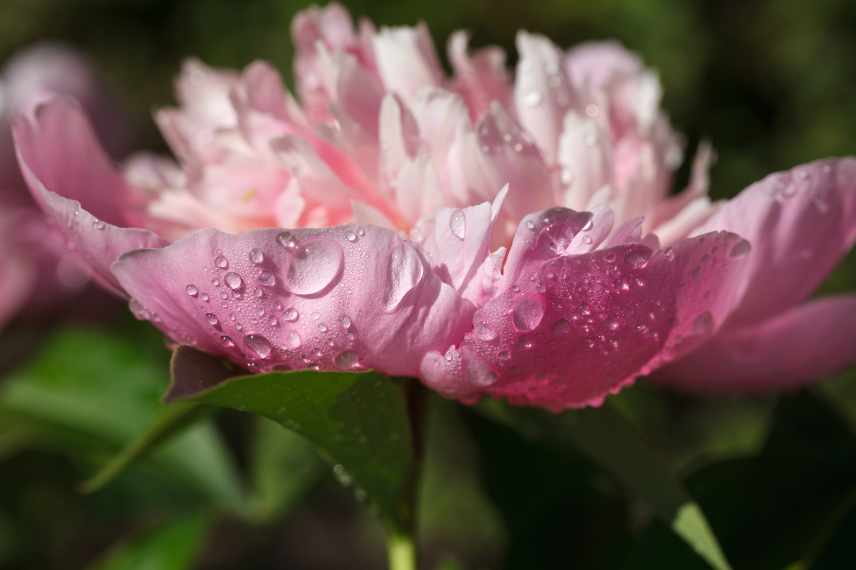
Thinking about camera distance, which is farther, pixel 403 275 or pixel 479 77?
pixel 479 77

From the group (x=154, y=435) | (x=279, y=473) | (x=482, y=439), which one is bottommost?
(x=279, y=473)

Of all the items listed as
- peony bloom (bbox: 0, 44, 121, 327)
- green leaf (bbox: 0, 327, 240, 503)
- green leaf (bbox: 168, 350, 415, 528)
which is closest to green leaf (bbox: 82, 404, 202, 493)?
green leaf (bbox: 168, 350, 415, 528)

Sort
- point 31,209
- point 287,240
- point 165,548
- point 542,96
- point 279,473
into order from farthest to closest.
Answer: point 31,209, point 279,473, point 165,548, point 542,96, point 287,240

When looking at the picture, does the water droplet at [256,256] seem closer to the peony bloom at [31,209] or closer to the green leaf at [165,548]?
the green leaf at [165,548]

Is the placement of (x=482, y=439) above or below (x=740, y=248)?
below

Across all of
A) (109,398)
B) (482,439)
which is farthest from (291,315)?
(109,398)

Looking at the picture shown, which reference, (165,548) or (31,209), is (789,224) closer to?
(165,548)

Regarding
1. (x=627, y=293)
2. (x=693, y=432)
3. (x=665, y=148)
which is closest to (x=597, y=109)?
(x=665, y=148)

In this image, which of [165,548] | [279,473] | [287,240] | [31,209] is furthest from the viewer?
[31,209]

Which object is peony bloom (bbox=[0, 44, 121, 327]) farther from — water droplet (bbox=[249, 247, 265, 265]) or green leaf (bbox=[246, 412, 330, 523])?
water droplet (bbox=[249, 247, 265, 265])
